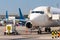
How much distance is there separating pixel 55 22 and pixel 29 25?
3782 mm

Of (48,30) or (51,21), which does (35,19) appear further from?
(48,30)

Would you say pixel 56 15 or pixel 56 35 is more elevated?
pixel 56 15

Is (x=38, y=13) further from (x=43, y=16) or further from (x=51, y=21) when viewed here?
(x=51, y=21)

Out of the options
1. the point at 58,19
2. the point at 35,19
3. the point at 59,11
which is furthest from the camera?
the point at 59,11

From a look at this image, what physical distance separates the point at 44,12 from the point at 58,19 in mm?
2286

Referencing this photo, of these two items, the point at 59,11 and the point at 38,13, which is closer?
the point at 38,13

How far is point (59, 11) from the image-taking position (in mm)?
35031

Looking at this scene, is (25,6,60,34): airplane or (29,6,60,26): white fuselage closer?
(29,6,60,26): white fuselage

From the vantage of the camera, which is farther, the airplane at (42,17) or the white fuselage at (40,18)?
the airplane at (42,17)

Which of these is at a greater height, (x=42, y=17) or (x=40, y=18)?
(x=42, y=17)

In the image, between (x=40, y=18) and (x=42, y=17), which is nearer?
(x=40, y=18)

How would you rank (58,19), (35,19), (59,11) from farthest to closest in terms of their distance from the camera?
(59,11), (58,19), (35,19)

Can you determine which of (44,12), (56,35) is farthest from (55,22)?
(56,35)

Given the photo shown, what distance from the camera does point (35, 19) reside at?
3012 centimetres
